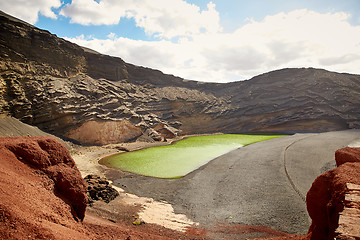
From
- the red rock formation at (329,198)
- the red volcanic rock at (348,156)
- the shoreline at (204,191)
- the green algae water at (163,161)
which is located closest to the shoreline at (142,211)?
the shoreline at (204,191)

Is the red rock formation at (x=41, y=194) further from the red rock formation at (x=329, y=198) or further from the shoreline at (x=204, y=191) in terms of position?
the shoreline at (x=204, y=191)

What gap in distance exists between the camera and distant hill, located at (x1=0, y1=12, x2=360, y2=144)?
2438 cm

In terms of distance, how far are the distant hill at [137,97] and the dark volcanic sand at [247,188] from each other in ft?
46.2

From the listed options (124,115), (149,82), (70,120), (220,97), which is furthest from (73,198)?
(220,97)

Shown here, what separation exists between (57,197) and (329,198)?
21.1 feet

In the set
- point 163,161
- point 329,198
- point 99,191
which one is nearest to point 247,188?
point 329,198

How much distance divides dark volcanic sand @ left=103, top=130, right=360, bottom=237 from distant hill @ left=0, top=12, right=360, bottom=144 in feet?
46.2

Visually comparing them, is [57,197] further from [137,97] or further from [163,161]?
[137,97]

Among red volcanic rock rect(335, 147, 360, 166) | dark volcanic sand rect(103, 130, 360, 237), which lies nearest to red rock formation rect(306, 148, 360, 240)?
red volcanic rock rect(335, 147, 360, 166)

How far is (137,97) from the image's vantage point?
37.8 m

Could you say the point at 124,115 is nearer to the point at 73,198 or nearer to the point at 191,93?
the point at 191,93

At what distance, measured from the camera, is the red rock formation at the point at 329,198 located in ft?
13.5

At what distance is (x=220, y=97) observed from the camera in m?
51.1

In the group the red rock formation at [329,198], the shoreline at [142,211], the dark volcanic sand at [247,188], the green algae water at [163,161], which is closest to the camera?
the red rock formation at [329,198]
